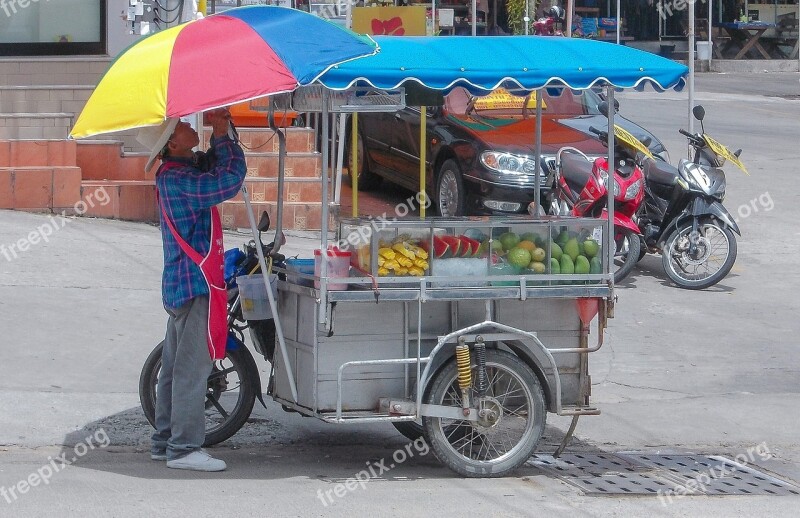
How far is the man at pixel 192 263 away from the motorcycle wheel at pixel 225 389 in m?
0.24

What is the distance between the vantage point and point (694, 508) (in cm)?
562

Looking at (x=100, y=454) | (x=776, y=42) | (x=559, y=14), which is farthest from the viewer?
(x=776, y=42)

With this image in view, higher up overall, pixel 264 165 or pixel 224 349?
pixel 264 165

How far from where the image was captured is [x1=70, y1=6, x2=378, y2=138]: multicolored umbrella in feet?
16.9

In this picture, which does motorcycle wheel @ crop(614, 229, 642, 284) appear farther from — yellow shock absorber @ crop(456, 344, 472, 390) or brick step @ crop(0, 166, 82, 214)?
brick step @ crop(0, 166, 82, 214)

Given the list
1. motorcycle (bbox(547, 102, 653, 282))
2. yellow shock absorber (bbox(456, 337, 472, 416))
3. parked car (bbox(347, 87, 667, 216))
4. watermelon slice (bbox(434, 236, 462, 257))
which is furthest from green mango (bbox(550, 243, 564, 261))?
parked car (bbox(347, 87, 667, 216))

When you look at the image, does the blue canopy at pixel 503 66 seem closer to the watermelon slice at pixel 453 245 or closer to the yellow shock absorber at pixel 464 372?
the watermelon slice at pixel 453 245

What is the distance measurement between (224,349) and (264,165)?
19.8ft

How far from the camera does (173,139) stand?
230 inches

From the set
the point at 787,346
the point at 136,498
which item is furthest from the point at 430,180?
the point at 136,498

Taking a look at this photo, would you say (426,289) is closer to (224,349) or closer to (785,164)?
(224,349)

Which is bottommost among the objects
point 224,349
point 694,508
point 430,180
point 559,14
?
point 694,508

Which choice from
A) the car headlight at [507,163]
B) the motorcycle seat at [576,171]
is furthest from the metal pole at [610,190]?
the car headlight at [507,163]

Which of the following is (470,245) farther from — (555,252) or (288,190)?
(288,190)
